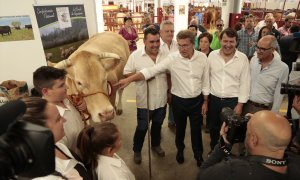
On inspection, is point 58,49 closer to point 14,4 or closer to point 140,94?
point 14,4

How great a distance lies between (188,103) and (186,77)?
33cm

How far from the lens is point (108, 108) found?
9.48ft

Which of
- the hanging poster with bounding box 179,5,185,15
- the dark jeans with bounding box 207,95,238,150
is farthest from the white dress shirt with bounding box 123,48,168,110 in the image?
the hanging poster with bounding box 179,5,185,15

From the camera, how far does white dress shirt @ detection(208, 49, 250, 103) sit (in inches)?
114

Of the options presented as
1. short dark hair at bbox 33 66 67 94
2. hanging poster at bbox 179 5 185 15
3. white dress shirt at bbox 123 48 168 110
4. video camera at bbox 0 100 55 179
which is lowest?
white dress shirt at bbox 123 48 168 110

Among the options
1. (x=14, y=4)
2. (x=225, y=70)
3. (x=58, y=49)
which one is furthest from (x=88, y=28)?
(x=225, y=70)

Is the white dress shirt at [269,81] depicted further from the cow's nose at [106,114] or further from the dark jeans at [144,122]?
the cow's nose at [106,114]

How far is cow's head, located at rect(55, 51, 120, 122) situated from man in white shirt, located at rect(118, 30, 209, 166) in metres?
0.28

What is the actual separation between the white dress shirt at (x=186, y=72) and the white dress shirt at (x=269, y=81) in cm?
56

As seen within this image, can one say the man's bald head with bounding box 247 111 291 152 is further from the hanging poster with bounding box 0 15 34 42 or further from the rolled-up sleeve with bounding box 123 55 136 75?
the hanging poster with bounding box 0 15 34 42

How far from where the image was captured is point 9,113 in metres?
0.78

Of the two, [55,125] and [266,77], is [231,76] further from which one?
[55,125]

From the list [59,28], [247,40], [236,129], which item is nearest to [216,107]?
[236,129]

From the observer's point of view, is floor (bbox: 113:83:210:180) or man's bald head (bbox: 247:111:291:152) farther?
floor (bbox: 113:83:210:180)
